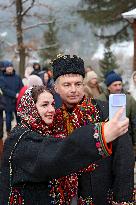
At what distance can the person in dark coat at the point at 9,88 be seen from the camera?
959cm

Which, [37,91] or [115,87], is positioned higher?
[115,87]

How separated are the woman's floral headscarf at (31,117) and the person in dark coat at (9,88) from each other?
7402 mm

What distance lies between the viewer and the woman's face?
7.20ft

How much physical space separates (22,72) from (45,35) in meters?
13.6

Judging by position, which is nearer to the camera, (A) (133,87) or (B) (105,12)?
(A) (133,87)

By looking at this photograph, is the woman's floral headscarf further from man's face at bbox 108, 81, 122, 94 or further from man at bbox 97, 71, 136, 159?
man's face at bbox 108, 81, 122, 94

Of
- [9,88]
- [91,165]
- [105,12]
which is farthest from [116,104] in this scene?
[105,12]

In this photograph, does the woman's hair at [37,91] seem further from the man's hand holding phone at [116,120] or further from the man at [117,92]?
the man at [117,92]

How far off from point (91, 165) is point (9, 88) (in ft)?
24.7

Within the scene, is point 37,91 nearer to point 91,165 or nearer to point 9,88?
point 91,165

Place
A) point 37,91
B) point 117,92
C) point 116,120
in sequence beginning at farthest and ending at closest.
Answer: point 117,92
point 37,91
point 116,120

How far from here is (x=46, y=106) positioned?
2223mm

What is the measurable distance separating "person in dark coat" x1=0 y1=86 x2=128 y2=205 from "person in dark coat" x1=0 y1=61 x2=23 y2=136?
24.2 feet

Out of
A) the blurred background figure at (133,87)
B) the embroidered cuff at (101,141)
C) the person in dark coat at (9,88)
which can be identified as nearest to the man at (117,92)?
the blurred background figure at (133,87)
